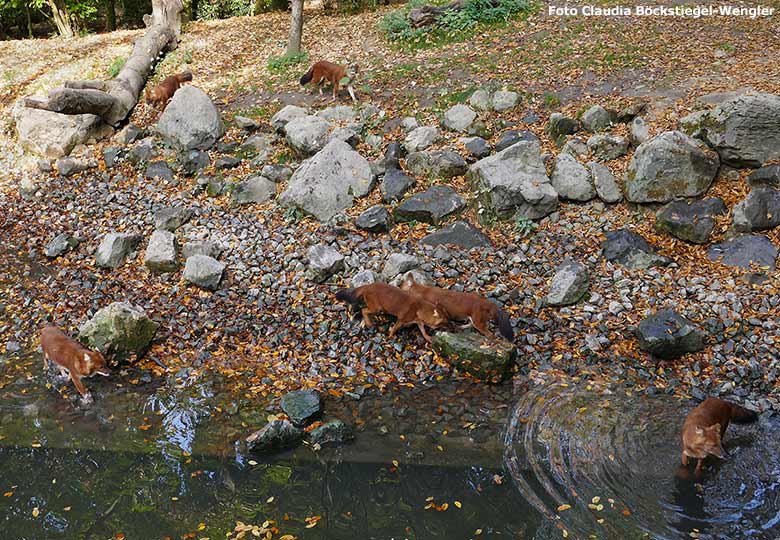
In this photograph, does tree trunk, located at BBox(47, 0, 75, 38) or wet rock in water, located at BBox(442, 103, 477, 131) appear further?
tree trunk, located at BBox(47, 0, 75, 38)

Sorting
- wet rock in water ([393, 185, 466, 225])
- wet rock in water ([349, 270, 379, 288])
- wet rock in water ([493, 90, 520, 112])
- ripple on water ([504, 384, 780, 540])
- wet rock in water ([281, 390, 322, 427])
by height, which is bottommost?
ripple on water ([504, 384, 780, 540])

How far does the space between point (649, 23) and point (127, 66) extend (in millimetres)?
12769

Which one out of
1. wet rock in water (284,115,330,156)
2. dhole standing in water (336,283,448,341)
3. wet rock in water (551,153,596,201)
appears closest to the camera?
dhole standing in water (336,283,448,341)

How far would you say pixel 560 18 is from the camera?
1547cm

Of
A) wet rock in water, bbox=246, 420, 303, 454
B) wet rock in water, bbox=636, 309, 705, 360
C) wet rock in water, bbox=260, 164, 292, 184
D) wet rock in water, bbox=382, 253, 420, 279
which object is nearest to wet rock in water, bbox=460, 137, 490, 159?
wet rock in water, bbox=382, 253, 420, 279

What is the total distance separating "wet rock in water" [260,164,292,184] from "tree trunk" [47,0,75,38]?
48.6 ft

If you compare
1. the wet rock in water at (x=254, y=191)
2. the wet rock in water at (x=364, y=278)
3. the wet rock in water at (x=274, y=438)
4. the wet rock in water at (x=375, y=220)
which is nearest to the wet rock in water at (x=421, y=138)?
the wet rock in water at (x=375, y=220)

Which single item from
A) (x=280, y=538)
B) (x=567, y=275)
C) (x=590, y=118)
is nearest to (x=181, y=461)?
(x=280, y=538)

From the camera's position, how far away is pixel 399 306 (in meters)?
7.34

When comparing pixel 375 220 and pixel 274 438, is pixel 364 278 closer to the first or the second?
pixel 375 220

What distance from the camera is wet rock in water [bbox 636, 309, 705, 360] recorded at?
6918 millimetres

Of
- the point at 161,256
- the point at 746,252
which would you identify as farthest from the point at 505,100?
the point at 161,256

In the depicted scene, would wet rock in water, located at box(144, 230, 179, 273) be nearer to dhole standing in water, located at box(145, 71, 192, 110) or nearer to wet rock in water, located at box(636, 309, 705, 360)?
dhole standing in water, located at box(145, 71, 192, 110)

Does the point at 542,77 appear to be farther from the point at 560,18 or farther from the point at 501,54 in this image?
the point at 560,18
